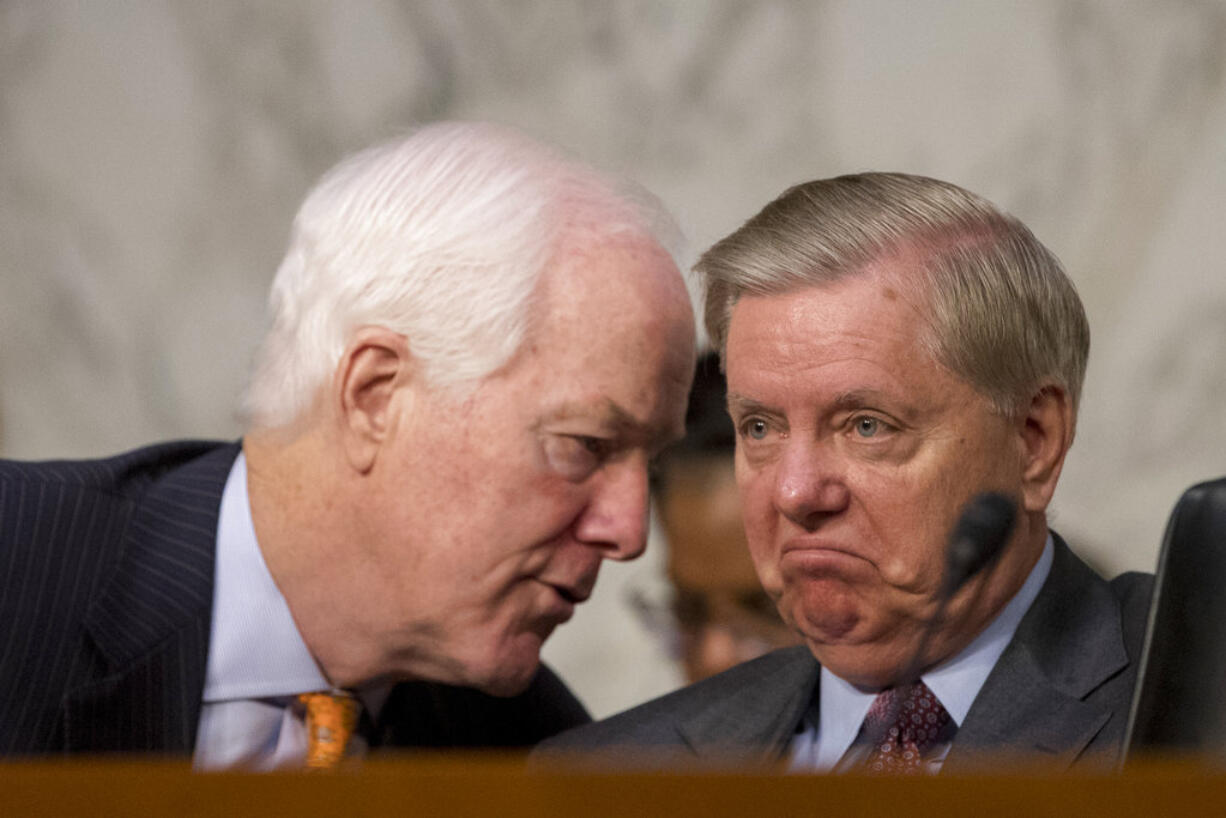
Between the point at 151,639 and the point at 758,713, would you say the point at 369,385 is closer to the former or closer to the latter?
the point at 151,639

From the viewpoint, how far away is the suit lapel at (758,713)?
1328mm

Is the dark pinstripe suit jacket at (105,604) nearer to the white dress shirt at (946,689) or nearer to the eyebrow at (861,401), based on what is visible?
the white dress shirt at (946,689)

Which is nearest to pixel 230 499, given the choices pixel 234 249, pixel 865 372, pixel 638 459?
pixel 638 459

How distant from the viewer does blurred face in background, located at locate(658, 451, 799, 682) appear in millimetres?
2105

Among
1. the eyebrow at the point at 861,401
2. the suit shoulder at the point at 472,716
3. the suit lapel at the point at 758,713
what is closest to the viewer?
the eyebrow at the point at 861,401

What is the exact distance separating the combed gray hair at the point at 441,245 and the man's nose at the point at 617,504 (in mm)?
175

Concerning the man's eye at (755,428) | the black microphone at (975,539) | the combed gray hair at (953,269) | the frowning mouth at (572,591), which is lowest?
the frowning mouth at (572,591)

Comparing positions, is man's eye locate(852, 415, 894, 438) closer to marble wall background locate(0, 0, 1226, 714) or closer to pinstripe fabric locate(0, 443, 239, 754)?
marble wall background locate(0, 0, 1226, 714)

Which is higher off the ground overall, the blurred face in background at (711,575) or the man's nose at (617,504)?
the man's nose at (617,504)

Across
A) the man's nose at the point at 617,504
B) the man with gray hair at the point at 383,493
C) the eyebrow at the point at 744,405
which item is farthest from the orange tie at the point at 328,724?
the eyebrow at the point at 744,405

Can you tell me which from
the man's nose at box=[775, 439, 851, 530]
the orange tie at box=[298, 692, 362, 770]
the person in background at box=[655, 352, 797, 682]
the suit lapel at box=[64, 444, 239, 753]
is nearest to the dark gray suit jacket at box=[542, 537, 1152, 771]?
the man's nose at box=[775, 439, 851, 530]

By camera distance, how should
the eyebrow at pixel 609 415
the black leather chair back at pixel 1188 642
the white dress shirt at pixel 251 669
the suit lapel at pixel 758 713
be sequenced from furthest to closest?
the white dress shirt at pixel 251 669 < the eyebrow at pixel 609 415 < the suit lapel at pixel 758 713 < the black leather chair back at pixel 1188 642

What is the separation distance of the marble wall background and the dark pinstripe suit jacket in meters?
0.70

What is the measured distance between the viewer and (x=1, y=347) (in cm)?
294
